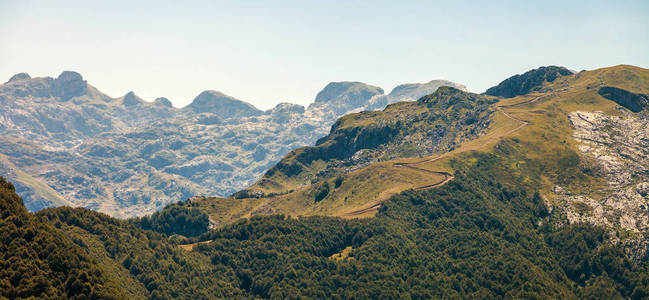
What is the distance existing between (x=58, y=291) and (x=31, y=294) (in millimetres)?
10995

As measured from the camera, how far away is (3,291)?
18188 cm

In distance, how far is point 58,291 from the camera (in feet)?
653

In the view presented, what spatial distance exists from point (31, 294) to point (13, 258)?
20032 millimetres

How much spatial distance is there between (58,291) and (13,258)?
22255 millimetres

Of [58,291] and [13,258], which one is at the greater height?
[13,258]

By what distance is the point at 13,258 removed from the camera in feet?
655

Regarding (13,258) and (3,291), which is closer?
(3,291)

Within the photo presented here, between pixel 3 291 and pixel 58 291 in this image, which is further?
pixel 58 291

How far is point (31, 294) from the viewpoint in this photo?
189500mm

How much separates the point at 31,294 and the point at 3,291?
10052mm

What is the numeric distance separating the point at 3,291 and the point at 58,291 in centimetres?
2090
